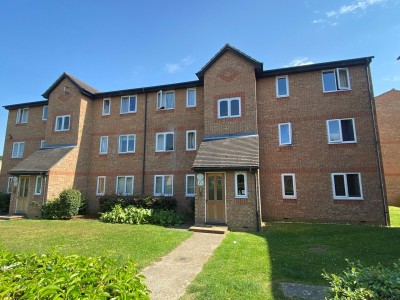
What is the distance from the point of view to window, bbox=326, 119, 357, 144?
45.9 ft

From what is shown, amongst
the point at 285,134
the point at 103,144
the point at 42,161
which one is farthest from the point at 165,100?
the point at 42,161

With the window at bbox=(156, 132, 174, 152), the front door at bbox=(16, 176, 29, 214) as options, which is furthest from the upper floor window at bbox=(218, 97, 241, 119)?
the front door at bbox=(16, 176, 29, 214)

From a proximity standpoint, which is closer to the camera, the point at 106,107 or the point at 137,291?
the point at 137,291

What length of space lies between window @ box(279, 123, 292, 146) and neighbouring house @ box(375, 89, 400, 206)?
12.6m

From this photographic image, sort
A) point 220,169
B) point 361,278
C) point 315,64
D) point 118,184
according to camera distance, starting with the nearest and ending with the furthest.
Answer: point 361,278 → point 220,169 → point 315,64 → point 118,184

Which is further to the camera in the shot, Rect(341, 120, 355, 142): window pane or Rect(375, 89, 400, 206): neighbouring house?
Rect(375, 89, 400, 206): neighbouring house

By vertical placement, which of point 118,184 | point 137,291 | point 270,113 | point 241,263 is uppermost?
point 270,113

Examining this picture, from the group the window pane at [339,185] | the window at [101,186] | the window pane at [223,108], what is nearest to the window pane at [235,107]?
the window pane at [223,108]

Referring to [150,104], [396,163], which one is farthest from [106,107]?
[396,163]

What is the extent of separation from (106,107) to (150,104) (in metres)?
4.07

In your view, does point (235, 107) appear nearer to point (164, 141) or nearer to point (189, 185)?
point (164, 141)

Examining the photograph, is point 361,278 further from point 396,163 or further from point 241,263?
point 396,163

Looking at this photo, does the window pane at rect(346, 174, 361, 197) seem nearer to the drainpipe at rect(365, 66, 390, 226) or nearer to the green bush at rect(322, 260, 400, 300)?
the drainpipe at rect(365, 66, 390, 226)

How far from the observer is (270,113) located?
15508 millimetres
